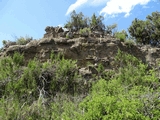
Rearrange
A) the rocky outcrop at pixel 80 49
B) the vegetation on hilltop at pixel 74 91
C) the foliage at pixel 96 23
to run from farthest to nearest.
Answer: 1. the foliage at pixel 96 23
2. the rocky outcrop at pixel 80 49
3. the vegetation on hilltop at pixel 74 91

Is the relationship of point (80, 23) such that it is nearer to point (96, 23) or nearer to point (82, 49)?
point (96, 23)

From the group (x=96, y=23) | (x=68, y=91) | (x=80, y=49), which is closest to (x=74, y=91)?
(x=68, y=91)

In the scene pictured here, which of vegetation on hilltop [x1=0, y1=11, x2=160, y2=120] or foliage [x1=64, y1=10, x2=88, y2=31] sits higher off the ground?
foliage [x1=64, y1=10, x2=88, y2=31]

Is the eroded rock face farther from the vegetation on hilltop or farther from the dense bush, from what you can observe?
the dense bush

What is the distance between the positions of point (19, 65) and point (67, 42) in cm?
353

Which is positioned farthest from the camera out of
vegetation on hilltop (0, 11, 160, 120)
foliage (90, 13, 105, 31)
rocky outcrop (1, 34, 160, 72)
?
foliage (90, 13, 105, 31)

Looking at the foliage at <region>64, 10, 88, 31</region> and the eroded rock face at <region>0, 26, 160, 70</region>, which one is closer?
the eroded rock face at <region>0, 26, 160, 70</region>

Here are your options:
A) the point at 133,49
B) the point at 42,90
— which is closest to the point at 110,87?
the point at 42,90

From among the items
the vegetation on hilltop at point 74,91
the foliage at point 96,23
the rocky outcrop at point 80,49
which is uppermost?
the foliage at point 96,23

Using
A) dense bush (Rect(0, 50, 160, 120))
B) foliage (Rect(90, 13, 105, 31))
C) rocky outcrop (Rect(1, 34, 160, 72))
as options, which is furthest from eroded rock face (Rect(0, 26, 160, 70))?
foliage (Rect(90, 13, 105, 31))

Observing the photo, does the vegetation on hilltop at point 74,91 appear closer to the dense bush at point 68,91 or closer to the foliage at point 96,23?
the dense bush at point 68,91

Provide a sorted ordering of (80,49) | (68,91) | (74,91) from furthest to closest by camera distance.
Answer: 1. (80,49)
2. (68,91)
3. (74,91)

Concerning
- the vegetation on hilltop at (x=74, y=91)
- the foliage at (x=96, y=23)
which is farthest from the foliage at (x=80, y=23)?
the vegetation on hilltop at (x=74, y=91)

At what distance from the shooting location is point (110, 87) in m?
9.82
